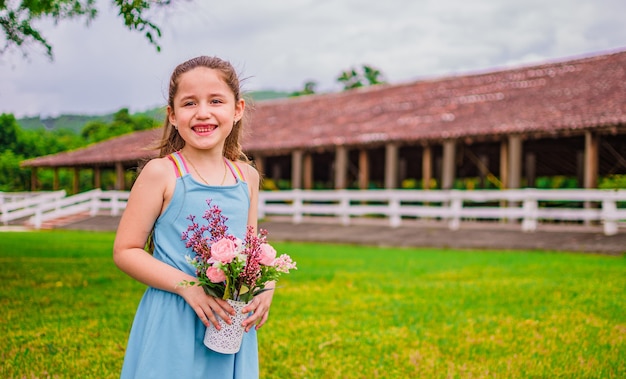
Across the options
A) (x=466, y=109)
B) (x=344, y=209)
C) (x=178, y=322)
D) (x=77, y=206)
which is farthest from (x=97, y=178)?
(x=178, y=322)

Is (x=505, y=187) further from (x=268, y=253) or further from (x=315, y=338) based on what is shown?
(x=268, y=253)

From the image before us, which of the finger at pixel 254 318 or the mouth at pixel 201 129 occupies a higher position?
the mouth at pixel 201 129

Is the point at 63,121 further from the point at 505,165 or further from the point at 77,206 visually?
the point at 505,165

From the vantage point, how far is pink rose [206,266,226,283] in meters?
1.91

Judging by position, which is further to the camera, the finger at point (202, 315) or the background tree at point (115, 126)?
the background tree at point (115, 126)

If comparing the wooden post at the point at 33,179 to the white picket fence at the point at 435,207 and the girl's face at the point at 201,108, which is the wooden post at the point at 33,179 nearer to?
the white picket fence at the point at 435,207

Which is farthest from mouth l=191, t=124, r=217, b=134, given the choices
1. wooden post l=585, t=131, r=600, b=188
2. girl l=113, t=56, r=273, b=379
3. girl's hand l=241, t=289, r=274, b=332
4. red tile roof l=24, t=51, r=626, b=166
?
wooden post l=585, t=131, r=600, b=188

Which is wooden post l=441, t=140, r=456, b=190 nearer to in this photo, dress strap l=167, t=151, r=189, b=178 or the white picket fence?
the white picket fence

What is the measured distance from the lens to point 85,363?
380cm

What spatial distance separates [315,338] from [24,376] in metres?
1.85

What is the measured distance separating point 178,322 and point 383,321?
320 cm

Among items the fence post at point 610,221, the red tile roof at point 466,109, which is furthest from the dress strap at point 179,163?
the red tile roof at point 466,109

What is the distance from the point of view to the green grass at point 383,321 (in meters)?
3.87

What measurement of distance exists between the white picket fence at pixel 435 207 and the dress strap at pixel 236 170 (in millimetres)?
8985
